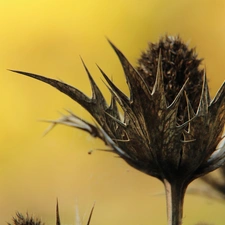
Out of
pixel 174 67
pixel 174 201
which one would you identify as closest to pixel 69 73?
pixel 174 67

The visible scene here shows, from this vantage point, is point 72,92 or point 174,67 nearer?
point 72,92

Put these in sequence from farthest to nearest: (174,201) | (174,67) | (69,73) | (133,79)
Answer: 1. (69,73)
2. (174,67)
3. (174,201)
4. (133,79)

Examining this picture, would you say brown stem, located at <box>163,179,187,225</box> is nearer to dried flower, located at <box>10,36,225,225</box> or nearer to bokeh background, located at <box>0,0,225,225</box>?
dried flower, located at <box>10,36,225,225</box>

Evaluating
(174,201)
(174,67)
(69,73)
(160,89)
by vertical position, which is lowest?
(174,201)

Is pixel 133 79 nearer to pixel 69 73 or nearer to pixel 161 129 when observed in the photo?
pixel 161 129

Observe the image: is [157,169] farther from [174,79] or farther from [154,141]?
[174,79]

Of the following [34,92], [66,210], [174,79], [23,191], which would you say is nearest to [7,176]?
[23,191]

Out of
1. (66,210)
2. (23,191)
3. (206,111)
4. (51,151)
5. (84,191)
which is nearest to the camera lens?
(206,111)
